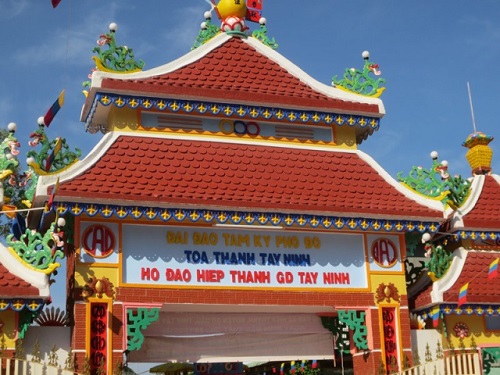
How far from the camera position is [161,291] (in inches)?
600

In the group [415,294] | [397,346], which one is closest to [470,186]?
[415,294]

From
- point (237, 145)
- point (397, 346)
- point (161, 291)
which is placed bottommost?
point (397, 346)

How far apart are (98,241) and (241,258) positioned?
9.71ft

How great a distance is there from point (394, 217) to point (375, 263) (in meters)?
1.09

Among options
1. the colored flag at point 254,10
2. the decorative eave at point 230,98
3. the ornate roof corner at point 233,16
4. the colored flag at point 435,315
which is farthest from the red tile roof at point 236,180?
the colored flag at point 254,10

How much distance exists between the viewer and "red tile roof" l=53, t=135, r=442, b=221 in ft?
50.4

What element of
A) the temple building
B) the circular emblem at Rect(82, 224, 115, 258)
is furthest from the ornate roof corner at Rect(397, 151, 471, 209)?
the circular emblem at Rect(82, 224, 115, 258)

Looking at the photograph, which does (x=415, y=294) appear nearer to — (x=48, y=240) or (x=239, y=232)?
(x=239, y=232)

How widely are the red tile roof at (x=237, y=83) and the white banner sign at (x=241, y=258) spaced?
3.08 meters

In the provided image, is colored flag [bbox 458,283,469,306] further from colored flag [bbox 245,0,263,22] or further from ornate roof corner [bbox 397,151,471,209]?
colored flag [bbox 245,0,263,22]

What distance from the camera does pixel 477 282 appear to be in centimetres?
1764

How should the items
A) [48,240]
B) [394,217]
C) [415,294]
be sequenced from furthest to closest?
[415,294]
[394,217]
[48,240]

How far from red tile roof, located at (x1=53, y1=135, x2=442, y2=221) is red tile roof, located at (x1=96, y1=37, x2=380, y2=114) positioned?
41.5 inches

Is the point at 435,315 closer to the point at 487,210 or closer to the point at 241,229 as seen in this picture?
the point at 487,210
